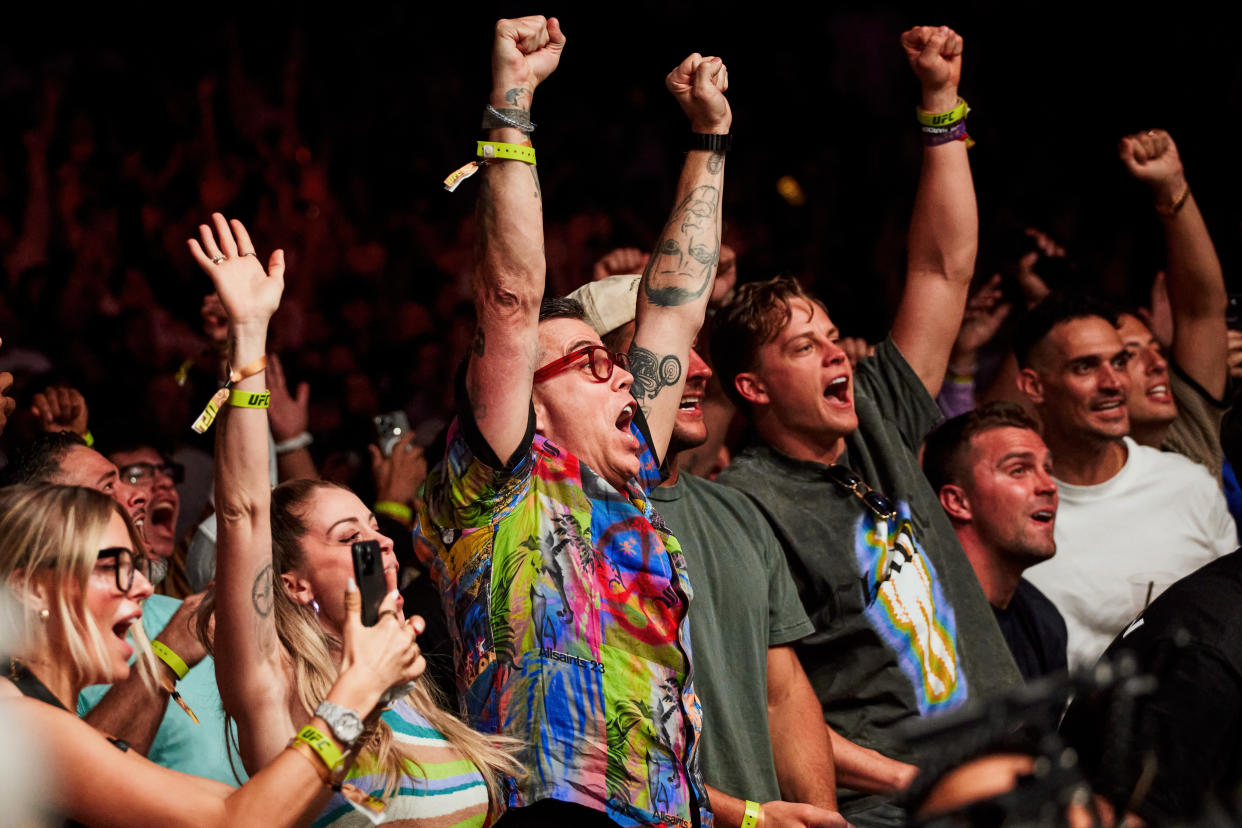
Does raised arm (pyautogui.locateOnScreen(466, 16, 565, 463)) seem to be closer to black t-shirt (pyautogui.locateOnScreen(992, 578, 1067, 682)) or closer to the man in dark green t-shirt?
the man in dark green t-shirt

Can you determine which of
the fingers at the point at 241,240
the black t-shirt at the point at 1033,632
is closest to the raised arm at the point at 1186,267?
the black t-shirt at the point at 1033,632

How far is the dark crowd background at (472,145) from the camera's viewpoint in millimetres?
5867

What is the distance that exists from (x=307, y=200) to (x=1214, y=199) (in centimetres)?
416

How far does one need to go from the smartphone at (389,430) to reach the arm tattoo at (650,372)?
1818mm

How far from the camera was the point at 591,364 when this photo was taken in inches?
97.0

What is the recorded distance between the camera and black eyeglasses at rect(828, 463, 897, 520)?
10.1 feet

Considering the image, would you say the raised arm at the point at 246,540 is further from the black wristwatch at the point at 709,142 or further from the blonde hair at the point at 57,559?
the black wristwatch at the point at 709,142

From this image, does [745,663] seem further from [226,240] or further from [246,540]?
[226,240]

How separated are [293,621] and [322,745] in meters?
0.49

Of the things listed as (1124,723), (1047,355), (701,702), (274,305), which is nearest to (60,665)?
(274,305)

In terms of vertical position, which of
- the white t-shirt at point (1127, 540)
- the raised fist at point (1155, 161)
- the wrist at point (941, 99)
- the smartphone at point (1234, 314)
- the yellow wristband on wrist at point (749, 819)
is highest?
the wrist at point (941, 99)

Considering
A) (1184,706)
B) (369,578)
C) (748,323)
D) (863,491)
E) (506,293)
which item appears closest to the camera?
(1184,706)

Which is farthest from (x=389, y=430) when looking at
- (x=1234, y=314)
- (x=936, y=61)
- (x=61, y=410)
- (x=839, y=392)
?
(x=1234, y=314)

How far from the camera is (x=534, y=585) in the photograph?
2.21 meters
